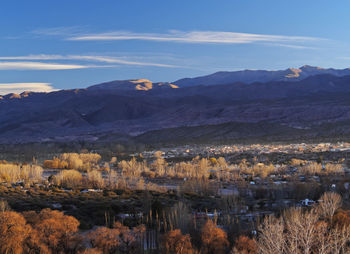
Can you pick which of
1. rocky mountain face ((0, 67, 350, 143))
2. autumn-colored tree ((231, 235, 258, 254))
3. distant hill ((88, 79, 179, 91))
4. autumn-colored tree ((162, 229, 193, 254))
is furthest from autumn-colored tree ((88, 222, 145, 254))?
distant hill ((88, 79, 179, 91))

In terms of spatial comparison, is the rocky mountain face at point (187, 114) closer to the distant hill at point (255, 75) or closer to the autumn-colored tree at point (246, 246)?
the distant hill at point (255, 75)

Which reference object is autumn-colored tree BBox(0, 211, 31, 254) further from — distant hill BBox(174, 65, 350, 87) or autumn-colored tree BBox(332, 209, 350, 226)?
distant hill BBox(174, 65, 350, 87)

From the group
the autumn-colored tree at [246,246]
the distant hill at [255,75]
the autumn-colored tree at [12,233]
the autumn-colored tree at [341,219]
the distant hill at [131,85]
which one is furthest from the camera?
the distant hill at [131,85]

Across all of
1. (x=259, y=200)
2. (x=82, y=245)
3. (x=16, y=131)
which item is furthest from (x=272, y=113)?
(x=82, y=245)

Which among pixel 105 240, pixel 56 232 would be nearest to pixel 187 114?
pixel 56 232

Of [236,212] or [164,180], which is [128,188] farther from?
[236,212]

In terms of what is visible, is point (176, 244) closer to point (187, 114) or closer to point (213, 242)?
point (213, 242)

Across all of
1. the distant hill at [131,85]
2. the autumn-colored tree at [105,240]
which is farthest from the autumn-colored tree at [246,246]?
the distant hill at [131,85]
